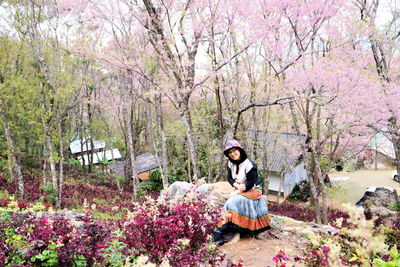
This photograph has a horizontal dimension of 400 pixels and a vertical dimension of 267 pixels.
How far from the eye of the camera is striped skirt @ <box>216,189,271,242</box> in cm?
536

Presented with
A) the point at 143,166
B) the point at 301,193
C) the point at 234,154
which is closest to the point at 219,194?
the point at 234,154

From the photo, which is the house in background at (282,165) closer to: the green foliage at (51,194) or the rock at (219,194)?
the green foliage at (51,194)

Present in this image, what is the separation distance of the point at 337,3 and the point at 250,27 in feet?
8.88

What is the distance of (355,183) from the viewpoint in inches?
961

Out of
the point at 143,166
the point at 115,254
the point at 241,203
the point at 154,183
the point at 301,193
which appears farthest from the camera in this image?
the point at 143,166

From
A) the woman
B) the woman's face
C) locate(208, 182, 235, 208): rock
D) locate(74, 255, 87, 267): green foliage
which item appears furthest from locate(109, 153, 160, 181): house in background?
locate(74, 255, 87, 267): green foliage

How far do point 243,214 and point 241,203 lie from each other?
22cm

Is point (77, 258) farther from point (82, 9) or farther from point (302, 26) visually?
point (82, 9)

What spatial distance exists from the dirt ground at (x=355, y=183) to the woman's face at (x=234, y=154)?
16.5 m

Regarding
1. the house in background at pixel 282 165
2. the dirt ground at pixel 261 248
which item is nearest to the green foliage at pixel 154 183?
the house in background at pixel 282 165

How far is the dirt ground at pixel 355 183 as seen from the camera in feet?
67.6

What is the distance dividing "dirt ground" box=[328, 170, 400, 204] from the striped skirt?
1604 cm

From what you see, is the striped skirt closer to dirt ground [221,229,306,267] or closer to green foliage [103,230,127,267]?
dirt ground [221,229,306,267]

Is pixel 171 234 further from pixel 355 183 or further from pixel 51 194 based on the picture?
pixel 355 183
